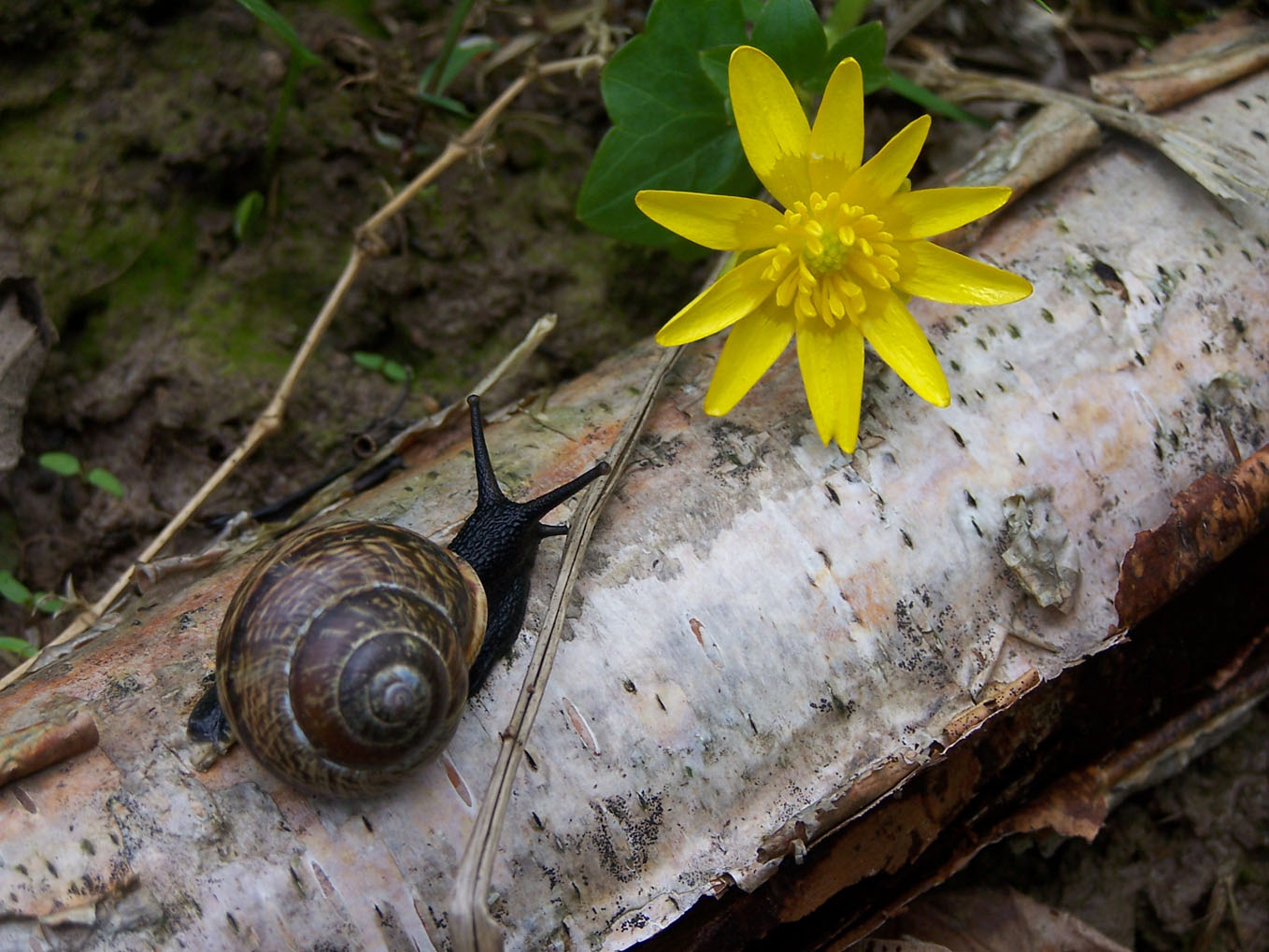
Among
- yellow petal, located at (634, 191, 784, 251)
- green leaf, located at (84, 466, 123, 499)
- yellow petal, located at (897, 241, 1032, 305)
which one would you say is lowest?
green leaf, located at (84, 466, 123, 499)

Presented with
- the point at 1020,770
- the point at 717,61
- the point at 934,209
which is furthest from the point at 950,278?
the point at 1020,770

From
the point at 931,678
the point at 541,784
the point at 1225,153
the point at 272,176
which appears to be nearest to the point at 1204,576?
the point at 931,678

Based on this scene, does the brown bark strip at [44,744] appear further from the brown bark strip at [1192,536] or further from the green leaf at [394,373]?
the brown bark strip at [1192,536]

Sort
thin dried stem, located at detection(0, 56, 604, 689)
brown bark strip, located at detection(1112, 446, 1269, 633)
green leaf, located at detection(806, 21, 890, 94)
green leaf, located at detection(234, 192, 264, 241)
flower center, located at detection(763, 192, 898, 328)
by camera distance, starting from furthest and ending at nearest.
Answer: green leaf, located at detection(234, 192, 264, 241) → thin dried stem, located at detection(0, 56, 604, 689) → green leaf, located at detection(806, 21, 890, 94) → brown bark strip, located at detection(1112, 446, 1269, 633) → flower center, located at detection(763, 192, 898, 328)

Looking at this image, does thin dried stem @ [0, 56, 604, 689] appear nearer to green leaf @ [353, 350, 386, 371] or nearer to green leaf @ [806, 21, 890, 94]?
green leaf @ [353, 350, 386, 371]

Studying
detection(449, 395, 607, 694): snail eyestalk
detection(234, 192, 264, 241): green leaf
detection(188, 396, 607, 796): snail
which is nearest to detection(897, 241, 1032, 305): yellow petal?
detection(449, 395, 607, 694): snail eyestalk

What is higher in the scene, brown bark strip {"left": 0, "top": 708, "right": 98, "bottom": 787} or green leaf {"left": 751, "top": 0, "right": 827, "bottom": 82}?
green leaf {"left": 751, "top": 0, "right": 827, "bottom": 82}

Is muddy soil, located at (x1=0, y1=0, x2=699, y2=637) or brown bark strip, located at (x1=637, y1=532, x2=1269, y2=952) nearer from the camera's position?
brown bark strip, located at (x1=637, y1=532, x2=1269, y2=952)
